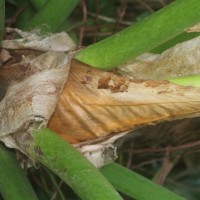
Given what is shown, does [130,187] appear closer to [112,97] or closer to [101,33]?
[112,97]

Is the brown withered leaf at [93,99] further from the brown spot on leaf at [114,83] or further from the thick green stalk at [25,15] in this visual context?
the thick green stalk at [25,15]

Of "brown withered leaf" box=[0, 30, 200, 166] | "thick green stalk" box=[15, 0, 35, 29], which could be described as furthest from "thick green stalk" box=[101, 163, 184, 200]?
"thick green stalk" box=[15, 0, 35, 29]

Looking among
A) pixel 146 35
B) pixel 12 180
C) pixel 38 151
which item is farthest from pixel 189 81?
pixel 12 180

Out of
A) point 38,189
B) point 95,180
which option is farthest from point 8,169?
point 38,189

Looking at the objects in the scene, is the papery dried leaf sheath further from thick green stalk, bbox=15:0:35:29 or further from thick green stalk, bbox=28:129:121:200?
thick green stalk, bbox=15:0:35:29

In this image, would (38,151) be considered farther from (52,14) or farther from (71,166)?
(52,14)

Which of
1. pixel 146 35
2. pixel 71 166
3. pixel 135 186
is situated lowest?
pixel 135 186

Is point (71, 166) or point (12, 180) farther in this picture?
point (12, 180)

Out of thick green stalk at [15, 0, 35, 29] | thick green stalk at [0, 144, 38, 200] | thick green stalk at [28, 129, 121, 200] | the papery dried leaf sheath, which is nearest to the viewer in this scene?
thick green stalk at [28, 129, 121, 200]
